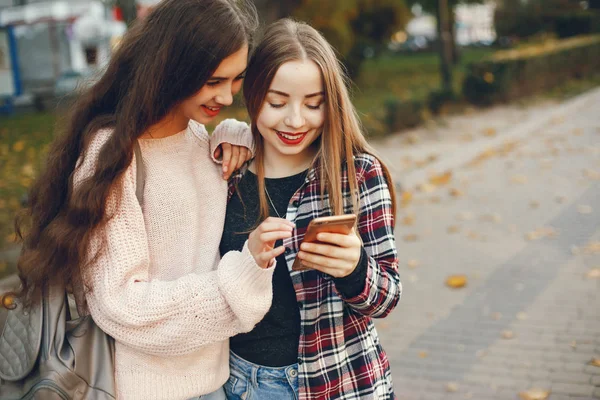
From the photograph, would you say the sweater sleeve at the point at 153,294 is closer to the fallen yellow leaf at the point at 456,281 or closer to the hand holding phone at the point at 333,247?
the hand holding phone at the point at 333,247

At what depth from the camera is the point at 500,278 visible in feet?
18.7

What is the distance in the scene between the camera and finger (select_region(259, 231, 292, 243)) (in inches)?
65.9

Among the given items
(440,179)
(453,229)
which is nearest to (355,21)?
(440,179)

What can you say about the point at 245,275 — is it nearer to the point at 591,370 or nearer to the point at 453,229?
the point at 591,370

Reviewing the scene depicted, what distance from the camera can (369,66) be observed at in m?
31.6

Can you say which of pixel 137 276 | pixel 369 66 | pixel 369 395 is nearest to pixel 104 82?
pixel 137 276

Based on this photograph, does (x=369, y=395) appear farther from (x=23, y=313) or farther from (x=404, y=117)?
(x=404, y=117)

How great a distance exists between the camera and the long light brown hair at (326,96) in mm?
1962

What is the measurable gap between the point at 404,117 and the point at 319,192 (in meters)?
12.1

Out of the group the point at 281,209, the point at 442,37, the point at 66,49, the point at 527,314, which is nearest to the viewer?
the point at 281,209

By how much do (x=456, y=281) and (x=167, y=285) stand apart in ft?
14.0

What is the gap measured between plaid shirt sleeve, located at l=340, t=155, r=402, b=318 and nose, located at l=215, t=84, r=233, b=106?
42 centimetres

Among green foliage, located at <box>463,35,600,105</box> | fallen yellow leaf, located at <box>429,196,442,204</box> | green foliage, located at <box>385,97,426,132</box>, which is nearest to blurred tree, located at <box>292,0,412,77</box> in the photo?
green foliage, located at <box>385,97,426,132</box>

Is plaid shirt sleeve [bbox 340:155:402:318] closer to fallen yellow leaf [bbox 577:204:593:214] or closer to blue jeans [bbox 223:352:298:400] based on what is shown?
blue jeans [bbox 223:352:298:400]
